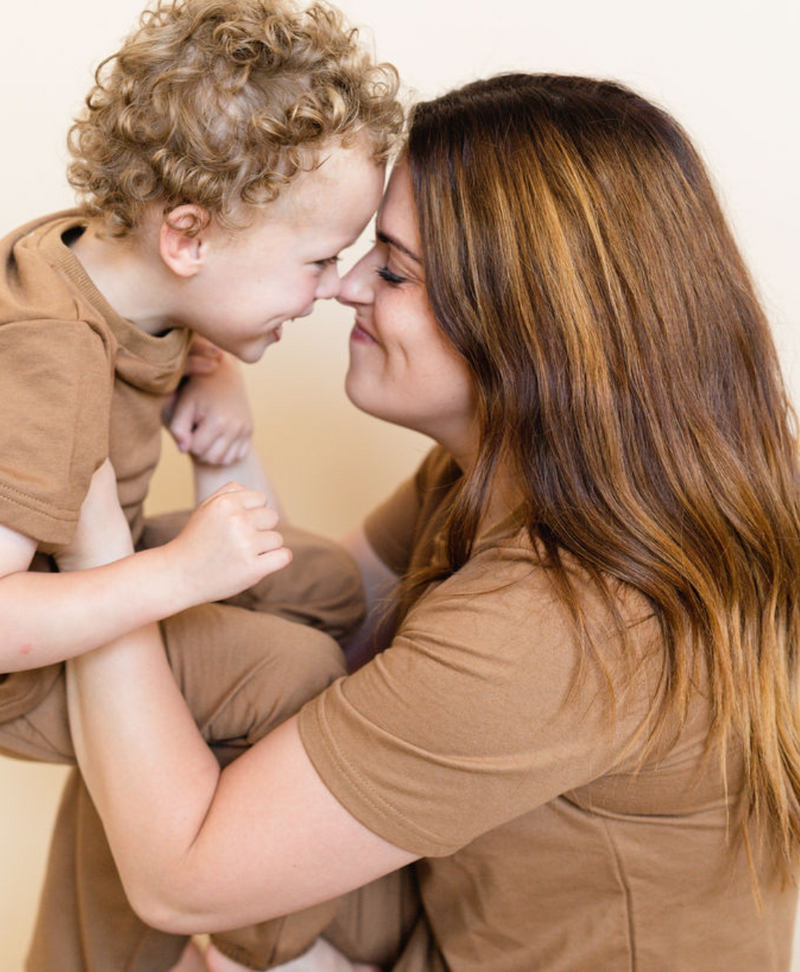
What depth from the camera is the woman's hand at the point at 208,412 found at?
1.50 metres

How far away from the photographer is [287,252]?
49.8 inches

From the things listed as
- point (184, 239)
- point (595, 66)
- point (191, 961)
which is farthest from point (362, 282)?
point (191, 961)

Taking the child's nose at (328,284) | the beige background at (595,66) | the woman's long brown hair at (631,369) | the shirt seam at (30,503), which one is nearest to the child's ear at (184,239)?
the child's nose at (328,284)

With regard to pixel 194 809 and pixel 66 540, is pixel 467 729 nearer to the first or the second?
pixel 194 809

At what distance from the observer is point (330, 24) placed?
4.11 ft

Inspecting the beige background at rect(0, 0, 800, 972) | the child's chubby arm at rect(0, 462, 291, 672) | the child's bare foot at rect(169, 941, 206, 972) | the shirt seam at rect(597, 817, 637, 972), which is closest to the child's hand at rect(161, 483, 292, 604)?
the child's chubby arm at rect(0, 462, 291, 672)

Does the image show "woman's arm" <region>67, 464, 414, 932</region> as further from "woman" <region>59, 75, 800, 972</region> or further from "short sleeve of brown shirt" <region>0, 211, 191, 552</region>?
"short sleeve of brown shirt" <region>0, 211, 191, 552</region>

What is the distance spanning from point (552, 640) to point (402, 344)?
1.35ft

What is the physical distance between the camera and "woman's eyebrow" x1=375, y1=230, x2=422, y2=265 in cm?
121

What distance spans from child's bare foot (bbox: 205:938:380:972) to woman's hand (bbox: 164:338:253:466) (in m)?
0.64

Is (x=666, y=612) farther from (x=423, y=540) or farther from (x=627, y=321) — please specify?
(x=423, y=540)

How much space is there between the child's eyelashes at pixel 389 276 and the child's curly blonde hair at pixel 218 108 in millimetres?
144

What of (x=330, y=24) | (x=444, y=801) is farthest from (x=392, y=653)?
(x=330, y=24)

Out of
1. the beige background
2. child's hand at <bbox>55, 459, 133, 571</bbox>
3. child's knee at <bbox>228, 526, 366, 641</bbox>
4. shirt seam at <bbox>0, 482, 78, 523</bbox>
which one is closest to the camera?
shirt seam at <bbox>0, 482, 78, 523</bbox>
